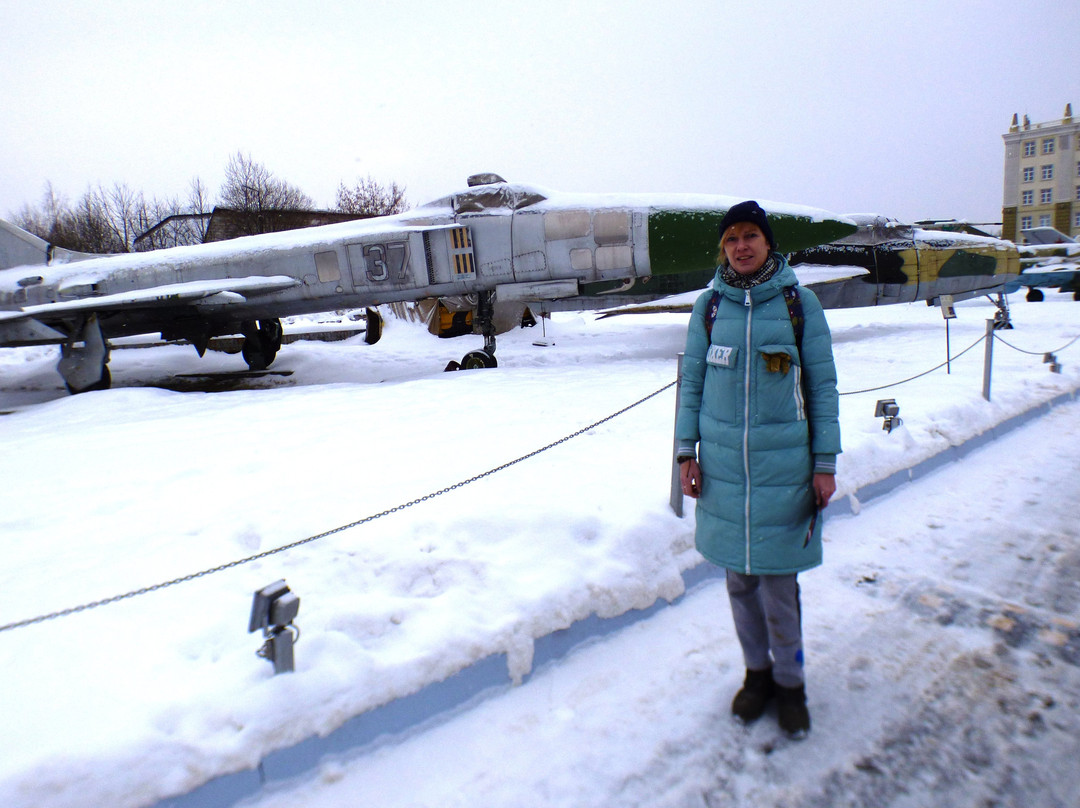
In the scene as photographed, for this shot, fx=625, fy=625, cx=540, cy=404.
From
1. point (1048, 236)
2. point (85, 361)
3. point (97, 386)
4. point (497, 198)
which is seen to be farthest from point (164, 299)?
point (1048, 236)

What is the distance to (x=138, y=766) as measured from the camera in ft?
6.35

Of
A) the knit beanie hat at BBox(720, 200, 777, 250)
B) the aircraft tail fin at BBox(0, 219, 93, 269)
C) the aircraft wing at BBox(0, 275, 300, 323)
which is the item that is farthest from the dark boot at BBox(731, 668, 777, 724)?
the aircraft tail fin at BBox(0, 219, 93, 269)

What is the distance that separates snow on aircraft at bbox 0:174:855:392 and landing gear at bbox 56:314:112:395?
2 cm

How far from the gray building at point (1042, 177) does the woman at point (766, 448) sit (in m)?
55.5

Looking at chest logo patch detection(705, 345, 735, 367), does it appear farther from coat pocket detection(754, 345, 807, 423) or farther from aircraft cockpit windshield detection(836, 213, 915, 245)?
aircraft cockpit windshield detection(836, 213, 915, 245)

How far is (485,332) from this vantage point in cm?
1018

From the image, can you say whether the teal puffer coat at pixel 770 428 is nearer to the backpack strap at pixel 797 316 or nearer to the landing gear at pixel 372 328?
Answer: the backpack strap at pixel 797 316

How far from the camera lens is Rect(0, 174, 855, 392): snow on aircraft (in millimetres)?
9023

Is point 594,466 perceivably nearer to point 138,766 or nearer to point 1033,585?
point 1033,585

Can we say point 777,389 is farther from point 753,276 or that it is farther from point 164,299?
point 164,299

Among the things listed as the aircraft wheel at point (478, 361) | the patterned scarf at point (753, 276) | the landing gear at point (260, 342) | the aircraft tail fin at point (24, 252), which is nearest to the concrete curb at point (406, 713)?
the patterned scarf at point (753, 276)

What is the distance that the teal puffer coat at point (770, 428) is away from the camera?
2.21 meters

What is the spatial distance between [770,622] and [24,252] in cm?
1472

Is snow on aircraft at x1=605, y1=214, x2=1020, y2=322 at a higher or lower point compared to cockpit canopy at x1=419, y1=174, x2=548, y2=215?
lower
